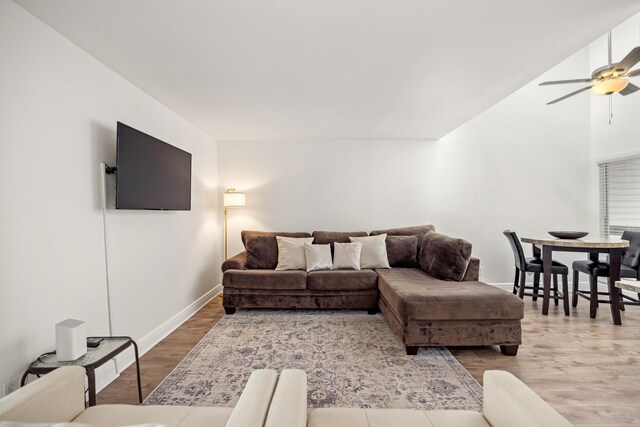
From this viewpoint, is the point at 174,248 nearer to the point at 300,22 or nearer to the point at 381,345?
the point at 381,345

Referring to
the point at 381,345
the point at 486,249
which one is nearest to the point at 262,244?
the point at 381,345

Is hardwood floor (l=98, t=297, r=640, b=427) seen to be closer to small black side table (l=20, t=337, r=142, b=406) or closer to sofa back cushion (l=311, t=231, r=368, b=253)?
small black side table (l=20, t=337, r=142, b=406)

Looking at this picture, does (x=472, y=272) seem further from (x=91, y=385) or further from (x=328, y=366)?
(x=91, y=385)

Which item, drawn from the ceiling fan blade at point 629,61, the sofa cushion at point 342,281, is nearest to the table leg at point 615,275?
the ceiling fan blade at point 629,61

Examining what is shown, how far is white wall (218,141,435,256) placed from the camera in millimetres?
4727

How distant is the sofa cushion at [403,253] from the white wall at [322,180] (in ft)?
2.00

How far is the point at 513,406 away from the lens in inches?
40.9

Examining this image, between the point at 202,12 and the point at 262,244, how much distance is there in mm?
2964

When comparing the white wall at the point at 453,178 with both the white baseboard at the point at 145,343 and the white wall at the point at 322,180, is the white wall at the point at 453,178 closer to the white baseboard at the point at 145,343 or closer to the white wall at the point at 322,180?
the white wall at the point at 322,180

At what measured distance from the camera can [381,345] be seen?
2.79m

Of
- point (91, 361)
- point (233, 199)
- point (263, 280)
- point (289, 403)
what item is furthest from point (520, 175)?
point (91, 361)

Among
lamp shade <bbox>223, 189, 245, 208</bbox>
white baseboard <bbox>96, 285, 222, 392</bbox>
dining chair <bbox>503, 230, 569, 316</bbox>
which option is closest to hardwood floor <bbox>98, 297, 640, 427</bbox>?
white baseboard <bbox>96, 285, 222, 392</bbox>

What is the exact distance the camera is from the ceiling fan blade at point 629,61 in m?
2.45

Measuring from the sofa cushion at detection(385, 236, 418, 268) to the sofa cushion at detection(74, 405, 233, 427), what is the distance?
3.27 meters
